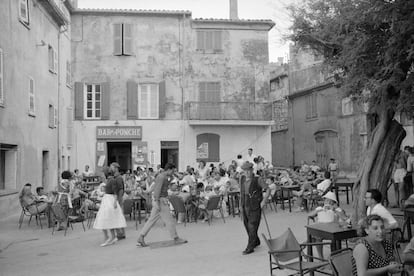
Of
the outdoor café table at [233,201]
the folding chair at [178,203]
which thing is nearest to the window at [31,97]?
the folding chair at [178,203]

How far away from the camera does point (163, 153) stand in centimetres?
2373

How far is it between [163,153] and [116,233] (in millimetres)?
13434

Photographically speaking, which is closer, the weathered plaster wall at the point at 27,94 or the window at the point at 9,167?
the weathered plaster wall at the point at 27,94

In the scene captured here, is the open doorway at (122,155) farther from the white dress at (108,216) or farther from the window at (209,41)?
the white dress at (108,216)

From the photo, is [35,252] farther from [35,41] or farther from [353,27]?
[35,41]

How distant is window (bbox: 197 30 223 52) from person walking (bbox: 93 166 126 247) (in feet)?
49.4

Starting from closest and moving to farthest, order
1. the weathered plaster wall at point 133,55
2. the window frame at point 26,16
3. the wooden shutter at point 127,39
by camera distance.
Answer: the window frame at point 26,16 < the weathered plaster wall at point 133,55 < the wooden shutter at point 127,39

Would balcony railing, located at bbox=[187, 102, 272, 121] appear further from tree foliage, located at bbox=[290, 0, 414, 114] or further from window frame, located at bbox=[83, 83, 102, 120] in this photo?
tree foliage, located at bbox=[290, 0, 414, 114]

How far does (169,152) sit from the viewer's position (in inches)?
933

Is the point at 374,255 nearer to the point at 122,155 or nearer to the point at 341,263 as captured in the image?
the point at 341,263

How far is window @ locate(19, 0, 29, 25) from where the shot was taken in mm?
15534

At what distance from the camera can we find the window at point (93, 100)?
22781 millimetres

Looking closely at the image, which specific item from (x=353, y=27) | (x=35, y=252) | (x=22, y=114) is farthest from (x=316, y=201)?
(x=22, y=114)

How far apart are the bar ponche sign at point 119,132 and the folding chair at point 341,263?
18.7m
